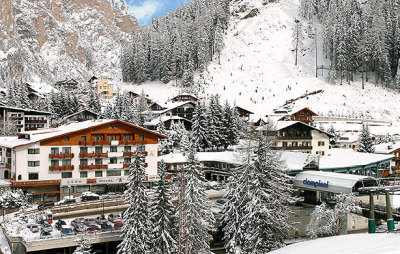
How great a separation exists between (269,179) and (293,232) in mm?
13547

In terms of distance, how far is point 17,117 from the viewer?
290 feet

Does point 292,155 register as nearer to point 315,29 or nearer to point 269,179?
point 269,179

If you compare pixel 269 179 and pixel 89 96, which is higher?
pixel 89 96

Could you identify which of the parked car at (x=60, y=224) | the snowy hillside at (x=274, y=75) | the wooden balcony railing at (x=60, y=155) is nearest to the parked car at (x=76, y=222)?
the parked car at (x=60, y=224)

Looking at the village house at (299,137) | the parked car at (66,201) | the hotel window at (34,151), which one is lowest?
the parked car at (66,201)

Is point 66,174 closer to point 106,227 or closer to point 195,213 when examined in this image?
point 106,227

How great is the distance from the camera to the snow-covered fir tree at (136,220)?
3472 centimetres

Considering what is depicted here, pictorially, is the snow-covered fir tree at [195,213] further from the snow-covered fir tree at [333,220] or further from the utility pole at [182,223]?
the snow-covered fir tree at [333,220]

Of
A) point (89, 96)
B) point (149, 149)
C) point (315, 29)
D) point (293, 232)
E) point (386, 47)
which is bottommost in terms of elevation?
point (293, 232)

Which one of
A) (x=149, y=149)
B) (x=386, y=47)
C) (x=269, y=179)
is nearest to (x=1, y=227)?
(x=149, y=149)

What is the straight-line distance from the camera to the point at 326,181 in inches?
2000

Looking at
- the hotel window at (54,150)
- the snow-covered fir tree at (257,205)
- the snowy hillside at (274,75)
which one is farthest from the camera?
the snowy hillside at (274,75)

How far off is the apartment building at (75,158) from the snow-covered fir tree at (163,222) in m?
22.8

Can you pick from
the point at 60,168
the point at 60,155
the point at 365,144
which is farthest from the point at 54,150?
the point at 365,144
